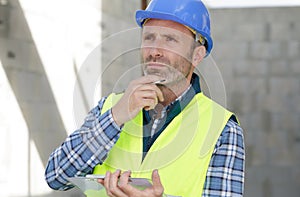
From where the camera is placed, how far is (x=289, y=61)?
19.5 feet

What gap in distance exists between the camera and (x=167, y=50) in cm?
142

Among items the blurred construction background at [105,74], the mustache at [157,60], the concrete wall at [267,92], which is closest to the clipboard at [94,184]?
the blurred construction background at [105,74]

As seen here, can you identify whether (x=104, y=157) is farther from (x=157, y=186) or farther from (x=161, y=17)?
(x=161, y=17)

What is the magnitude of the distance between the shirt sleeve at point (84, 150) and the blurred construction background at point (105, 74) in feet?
0.13

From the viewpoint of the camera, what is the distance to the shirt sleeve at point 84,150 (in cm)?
135

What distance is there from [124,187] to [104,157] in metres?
0.18

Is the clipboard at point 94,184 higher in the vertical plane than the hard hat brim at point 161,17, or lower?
lower

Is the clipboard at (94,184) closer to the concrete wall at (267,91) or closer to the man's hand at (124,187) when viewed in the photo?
the man's hand at (124,187)

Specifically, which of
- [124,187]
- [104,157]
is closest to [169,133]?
[104,157]

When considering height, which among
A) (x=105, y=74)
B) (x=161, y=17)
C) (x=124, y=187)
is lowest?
(x=124, y=187)

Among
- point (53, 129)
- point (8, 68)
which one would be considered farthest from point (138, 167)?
point (53, 129)

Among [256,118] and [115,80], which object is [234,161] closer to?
[115,80]

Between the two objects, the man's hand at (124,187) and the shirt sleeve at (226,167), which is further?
the shirt sleeve at (226,167)

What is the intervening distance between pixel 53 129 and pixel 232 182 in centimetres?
197
